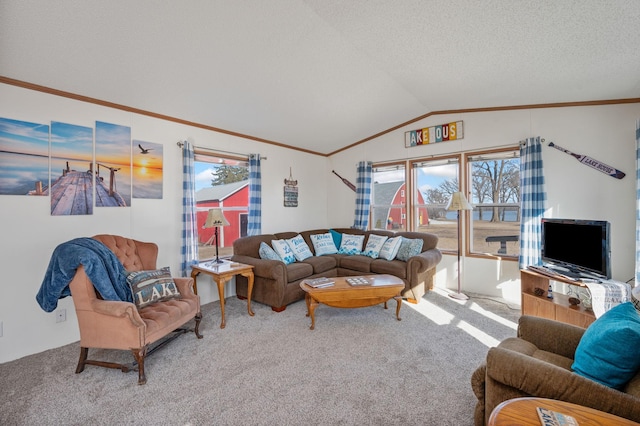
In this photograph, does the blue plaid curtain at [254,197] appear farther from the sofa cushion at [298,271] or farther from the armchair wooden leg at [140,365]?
the armchair wooden leg at [140,365]

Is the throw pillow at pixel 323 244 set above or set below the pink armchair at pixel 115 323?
above

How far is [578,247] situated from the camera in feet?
9.41

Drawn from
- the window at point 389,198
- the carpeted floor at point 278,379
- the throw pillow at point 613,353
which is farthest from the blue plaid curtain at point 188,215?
the throw pillow at point 613,353

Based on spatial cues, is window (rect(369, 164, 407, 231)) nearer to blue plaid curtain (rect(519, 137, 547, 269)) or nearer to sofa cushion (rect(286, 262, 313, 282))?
blue plaid curtain (rect(519, 137, 547, 269))

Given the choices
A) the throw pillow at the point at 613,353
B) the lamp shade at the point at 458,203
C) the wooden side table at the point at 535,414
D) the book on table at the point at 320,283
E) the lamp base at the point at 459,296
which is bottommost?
the lamp base at the point at 459,296

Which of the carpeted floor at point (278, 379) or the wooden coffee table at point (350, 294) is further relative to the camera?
the wooden coffee table at point (350, 294)

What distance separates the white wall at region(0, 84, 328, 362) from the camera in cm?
243

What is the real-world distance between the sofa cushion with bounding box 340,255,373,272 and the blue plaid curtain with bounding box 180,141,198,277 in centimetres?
218

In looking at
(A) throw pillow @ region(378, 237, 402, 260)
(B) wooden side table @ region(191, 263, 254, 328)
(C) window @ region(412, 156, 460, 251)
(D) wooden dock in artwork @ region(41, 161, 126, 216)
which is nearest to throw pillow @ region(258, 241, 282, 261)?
(B) wooden side table @ region(191, 263, 254, 328)

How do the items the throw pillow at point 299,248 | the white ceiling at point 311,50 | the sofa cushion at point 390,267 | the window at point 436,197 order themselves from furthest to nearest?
the window at point 436,197 < the throw pillow at point 299,248 < the sofa cushion at point 390,267 < the white ceiling at point 311,50

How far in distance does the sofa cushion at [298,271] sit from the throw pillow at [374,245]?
105 centimetres

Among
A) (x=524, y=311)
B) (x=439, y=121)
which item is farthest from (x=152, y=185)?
(x=524, y=311)

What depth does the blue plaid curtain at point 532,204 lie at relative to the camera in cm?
357

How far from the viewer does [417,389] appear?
6.51ft
